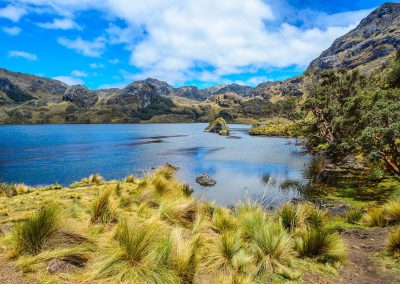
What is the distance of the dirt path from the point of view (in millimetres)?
5992

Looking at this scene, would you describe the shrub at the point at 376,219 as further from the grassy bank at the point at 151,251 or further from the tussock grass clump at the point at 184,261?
the tussock grass clump at the point at 184,261

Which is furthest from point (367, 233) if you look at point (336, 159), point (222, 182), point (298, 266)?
point (336, 159)

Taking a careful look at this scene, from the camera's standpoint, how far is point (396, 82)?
187 ft

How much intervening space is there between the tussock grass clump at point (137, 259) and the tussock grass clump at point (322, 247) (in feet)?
13.9

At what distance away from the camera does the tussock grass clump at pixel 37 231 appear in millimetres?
7109

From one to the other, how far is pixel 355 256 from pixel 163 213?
252 inches

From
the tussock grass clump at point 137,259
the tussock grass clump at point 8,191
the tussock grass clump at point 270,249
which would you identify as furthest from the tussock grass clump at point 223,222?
the tussock grass clump at point 8,191

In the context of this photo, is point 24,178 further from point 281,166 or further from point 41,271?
point 41,271

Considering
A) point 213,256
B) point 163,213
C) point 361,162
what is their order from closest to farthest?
point 213,256, point 163,213, point 361,162

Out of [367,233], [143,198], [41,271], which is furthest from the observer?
[143,198]

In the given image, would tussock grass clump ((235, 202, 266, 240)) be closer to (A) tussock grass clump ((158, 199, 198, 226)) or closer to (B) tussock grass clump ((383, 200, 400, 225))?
(A) tussock grass clump ((158, 199, 198, 226))

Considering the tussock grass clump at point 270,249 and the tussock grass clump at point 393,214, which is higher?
the tussock grass clump at point 270,249

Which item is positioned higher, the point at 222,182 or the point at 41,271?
the point at 41,271

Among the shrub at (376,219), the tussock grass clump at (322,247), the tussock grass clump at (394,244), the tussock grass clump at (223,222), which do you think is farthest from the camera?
the shrub at (376,219)
